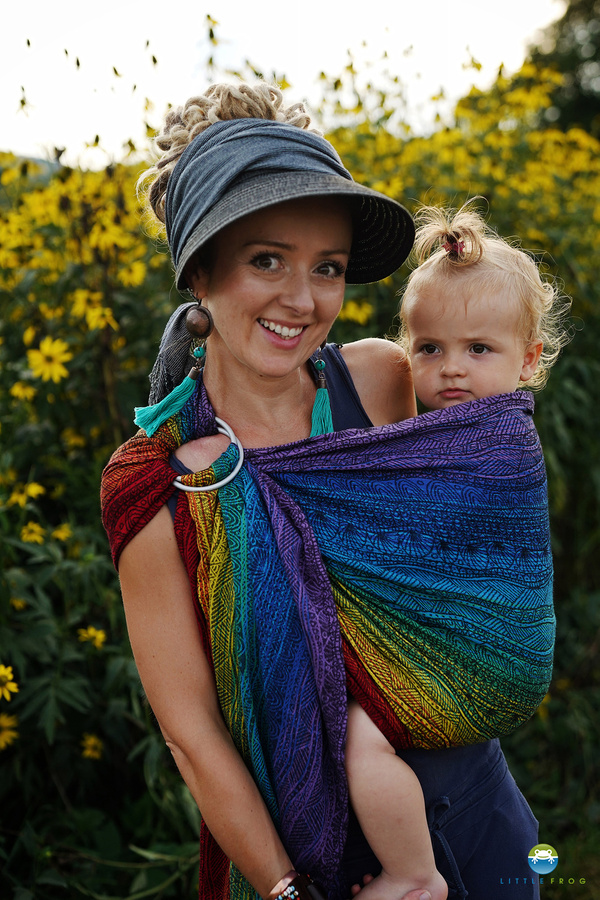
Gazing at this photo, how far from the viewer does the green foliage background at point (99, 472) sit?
1.94 m

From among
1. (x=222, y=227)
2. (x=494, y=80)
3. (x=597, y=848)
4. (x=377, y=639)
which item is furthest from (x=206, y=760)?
(x=494, y=80)

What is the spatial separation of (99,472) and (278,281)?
1183mm

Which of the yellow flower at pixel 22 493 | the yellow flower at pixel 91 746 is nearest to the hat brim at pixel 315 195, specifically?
the yellow flower at pixel 22 493

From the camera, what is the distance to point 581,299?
3.04 metres

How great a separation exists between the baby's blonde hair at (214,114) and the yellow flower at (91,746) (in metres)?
1.41

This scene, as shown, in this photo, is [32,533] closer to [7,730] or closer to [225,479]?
[7,730]

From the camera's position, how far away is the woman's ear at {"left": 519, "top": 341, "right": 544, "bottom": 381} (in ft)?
5.01

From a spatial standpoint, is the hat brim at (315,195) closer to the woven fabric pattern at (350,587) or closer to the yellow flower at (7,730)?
the woven fabric pattern at (350,587)

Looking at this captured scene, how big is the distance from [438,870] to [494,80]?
3.11m

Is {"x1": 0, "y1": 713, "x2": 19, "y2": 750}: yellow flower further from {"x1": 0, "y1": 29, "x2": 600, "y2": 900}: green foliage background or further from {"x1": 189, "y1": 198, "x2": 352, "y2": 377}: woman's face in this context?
{"x1": 189, "y1": 198, "x2": 352, "y2": 377}: woman's face

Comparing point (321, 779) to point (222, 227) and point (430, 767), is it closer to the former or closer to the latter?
point (430, 767)

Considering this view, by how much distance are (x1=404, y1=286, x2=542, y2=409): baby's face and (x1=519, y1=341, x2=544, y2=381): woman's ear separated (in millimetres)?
39

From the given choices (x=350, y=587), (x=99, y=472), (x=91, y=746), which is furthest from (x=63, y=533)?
(x=350, y=587)

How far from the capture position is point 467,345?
4.80 feet
